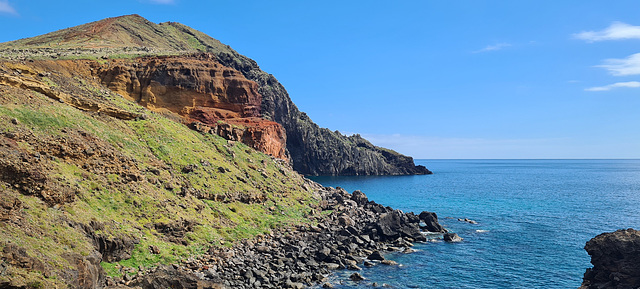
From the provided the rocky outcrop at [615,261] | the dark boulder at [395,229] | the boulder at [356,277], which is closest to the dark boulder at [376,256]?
the boulder at [356,277]

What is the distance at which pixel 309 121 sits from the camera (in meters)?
198

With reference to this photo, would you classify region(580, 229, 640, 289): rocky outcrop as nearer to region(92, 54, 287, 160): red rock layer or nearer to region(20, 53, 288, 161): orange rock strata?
region(20, 53, 288, 161): orange rock strata

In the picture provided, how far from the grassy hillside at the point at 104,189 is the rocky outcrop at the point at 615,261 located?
3706 cm

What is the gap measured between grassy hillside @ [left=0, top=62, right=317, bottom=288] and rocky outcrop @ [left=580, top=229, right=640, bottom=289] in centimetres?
3706

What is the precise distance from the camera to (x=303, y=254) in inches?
1761

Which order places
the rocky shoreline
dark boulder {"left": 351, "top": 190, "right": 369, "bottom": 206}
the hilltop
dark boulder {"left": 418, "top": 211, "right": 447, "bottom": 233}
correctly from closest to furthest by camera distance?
the hilltop → the rocky shoreline → dark boulder {"left": 418, "top": 211, "right": 447, "bottom": 233} → dark boulder {"left": 351, "top": 190, "right": 369, "bottom": 206}

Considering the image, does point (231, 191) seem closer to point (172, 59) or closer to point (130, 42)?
point (172, 59)

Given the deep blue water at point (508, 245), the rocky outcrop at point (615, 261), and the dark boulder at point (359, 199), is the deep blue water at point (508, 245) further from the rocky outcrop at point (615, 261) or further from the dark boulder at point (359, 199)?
the dark boulder at point (359, 199)

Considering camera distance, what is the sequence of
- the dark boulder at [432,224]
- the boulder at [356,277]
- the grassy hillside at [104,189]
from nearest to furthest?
the grassy hillside at [104,189] < the boulder at [356,277] < the dark boulder at [432,224]

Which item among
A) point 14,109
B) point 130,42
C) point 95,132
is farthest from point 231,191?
point 130,42

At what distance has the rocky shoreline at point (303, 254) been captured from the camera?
3072 centimetres

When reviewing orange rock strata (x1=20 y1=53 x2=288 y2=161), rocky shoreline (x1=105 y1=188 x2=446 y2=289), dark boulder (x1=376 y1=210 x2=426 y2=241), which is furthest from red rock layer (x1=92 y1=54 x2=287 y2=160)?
dark boulder (x1=376 y1=210 x2=426 y2=241)

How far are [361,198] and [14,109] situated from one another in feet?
200

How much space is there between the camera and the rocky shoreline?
3072 cm
